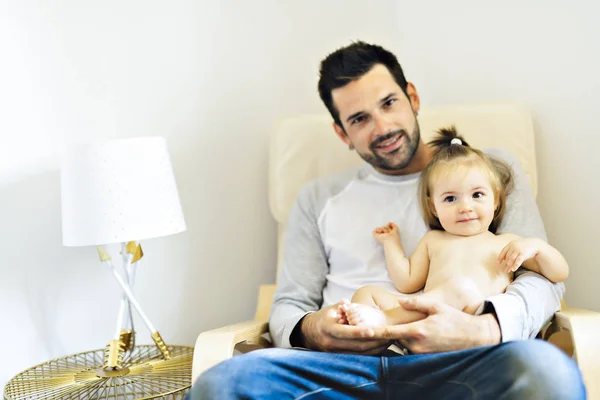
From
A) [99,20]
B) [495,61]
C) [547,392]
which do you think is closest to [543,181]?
[495,61]

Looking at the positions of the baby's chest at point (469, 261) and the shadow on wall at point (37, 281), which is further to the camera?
the shadow on wall at point (37, 281)

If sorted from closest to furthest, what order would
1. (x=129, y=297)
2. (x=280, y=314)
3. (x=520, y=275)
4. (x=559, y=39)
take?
(x=520, y=275)
(x=280, y=314)
(x=129, y=297)
(x=559, y=39)

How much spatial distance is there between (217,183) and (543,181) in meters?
0.97

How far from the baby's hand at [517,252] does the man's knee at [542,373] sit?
0.25 meters

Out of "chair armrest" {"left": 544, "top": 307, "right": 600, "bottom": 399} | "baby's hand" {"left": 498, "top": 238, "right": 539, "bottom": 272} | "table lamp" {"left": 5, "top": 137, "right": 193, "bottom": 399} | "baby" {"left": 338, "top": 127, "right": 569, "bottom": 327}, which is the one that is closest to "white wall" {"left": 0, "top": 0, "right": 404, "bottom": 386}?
"table lamp" {"left": 5, "top": 137, "right": 193, "bottom": 399}

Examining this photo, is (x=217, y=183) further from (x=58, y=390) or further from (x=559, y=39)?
(x=559, y=39)

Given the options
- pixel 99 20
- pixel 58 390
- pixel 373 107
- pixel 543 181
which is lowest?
pixel 58 390

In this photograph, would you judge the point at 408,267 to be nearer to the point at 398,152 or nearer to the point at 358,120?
the point at 398,152

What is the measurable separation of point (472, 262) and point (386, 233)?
10.0 inches

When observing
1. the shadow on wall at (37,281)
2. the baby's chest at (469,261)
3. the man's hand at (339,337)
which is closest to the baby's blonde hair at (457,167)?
the baby's chest at (469,261)

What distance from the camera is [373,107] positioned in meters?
1.61

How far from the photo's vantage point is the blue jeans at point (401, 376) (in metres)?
1.04

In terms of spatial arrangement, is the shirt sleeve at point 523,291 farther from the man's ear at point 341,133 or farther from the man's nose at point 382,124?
the man's ear at point 341,133

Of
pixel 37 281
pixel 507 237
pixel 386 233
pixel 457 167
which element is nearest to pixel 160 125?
pixel 37 281
